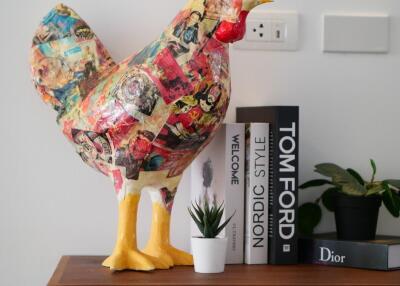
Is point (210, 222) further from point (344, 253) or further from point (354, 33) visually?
point (354, 33)

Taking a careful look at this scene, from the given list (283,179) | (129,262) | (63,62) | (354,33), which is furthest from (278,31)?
(129,262)

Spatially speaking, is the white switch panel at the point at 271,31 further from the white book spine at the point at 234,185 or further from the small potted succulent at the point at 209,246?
the small potted succulent at the point at 209,246

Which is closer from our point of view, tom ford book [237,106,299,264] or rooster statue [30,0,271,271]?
rooster statue [30,0,271,271]

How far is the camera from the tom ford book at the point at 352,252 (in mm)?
1203

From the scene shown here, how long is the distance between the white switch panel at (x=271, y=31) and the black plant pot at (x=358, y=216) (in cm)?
34

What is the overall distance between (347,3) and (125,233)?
2.21 feet

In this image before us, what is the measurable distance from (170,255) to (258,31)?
0.48 metres

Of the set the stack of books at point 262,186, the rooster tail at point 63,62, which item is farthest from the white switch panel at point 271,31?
the rooster tail at point 63,62

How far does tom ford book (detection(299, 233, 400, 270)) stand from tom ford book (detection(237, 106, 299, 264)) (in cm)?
5

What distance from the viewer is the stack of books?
1.24m

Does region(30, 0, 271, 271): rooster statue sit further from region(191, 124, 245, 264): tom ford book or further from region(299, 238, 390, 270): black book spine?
region(299, 238, 390, 270): black book spine

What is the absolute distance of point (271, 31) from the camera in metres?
1.40

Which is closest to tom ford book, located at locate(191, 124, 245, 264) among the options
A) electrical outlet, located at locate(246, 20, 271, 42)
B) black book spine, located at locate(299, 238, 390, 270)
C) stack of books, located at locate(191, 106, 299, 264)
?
stack of books, located at locate(191, 106, 299, 264)

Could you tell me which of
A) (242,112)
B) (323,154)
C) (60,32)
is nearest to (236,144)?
(242,112)
